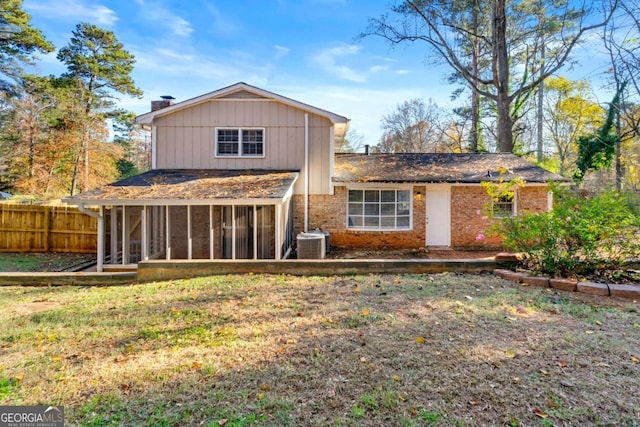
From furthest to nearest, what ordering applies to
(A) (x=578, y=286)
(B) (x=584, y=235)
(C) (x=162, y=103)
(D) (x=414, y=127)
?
(D) (x=414, y=127) < (C) (x=162, y=103) < (B) (x=584, y=235) < (A) (x=578, y=286)

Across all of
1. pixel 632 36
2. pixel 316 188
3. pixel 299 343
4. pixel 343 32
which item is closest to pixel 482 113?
pixel 343 32

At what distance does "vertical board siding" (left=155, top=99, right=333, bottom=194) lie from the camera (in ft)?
38.8

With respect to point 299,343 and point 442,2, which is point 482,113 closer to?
point 442,2

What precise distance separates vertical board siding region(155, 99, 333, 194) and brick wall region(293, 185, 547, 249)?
70 cm

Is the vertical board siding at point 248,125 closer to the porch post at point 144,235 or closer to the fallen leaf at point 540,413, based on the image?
the porch post at point 144,235

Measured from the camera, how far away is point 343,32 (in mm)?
17891

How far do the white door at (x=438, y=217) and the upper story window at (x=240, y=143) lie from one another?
20.8ft

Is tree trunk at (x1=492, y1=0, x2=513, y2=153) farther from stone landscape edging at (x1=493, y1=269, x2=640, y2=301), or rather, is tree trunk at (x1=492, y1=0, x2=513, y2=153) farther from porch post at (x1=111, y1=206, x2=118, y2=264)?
porch post at (x1=111, y1=206, x2=118, y2=264)

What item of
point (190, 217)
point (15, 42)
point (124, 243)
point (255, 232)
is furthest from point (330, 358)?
point (15, 42)

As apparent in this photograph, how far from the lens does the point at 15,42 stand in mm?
19391

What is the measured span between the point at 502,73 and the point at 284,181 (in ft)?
49.5

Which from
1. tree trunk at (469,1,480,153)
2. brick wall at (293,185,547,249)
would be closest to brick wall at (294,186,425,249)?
brick wall at (293,185,547,249)

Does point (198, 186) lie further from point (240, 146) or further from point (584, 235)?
point (584, 235)

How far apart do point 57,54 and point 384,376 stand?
2973 cm
